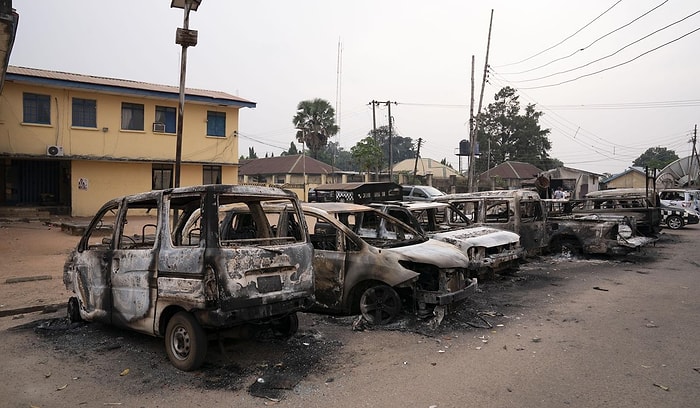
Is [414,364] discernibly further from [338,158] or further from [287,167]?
[338,158]

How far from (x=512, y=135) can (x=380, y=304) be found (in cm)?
6015

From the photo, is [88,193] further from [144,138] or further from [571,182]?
[571,182]

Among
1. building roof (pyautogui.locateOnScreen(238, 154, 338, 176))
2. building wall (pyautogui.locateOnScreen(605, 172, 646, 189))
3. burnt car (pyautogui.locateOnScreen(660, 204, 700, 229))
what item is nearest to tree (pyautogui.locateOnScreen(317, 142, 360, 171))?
building roof (pyautogui.locateOnScreen(238, 154, 338, 176))

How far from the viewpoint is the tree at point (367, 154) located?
3409 centimetres

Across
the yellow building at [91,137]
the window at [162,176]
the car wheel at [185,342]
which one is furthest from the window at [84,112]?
the car wheel at [185,342]

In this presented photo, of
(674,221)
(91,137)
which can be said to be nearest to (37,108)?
(91,137)

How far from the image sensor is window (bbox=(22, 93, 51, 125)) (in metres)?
19.8

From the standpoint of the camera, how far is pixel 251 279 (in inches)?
179

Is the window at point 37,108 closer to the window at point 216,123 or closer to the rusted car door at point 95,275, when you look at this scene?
the window at point 216,123

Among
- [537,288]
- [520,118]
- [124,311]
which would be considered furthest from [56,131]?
[520,118]

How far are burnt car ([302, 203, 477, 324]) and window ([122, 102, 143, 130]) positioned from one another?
18323 mm

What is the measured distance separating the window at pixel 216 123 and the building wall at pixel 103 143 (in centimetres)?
22

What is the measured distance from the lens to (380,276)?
604 centimetres

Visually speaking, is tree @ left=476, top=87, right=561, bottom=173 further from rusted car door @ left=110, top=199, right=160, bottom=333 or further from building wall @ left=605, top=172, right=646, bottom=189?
rusted car door @ left=110, top=199, right=160, bottom=333
